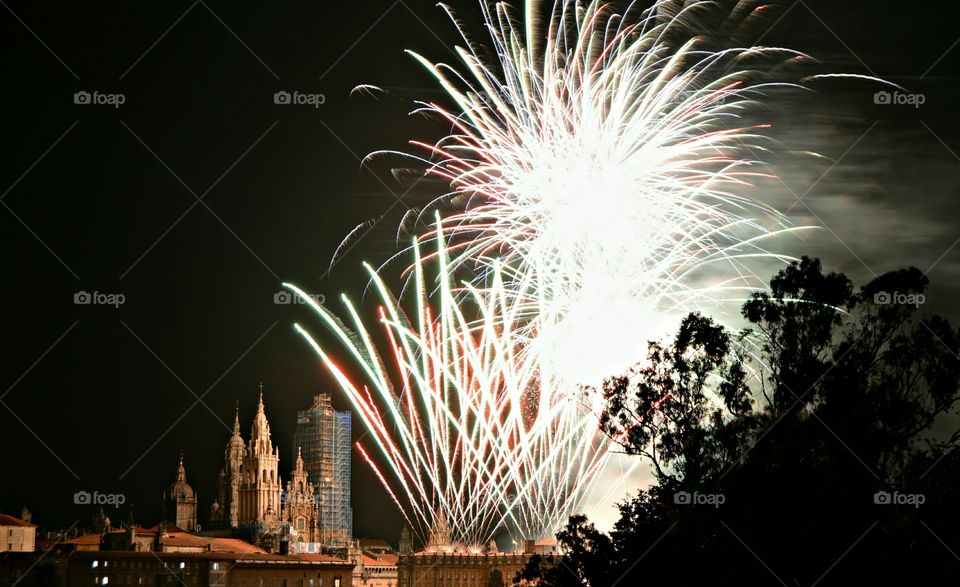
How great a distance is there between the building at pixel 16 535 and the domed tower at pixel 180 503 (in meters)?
52.0

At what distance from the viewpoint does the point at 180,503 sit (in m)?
160

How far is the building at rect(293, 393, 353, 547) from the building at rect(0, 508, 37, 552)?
60.2 meters

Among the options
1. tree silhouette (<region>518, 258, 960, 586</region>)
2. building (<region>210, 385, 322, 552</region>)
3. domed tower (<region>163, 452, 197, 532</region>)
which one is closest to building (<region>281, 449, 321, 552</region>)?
building (<region>210, 385, 322, 552</region>)

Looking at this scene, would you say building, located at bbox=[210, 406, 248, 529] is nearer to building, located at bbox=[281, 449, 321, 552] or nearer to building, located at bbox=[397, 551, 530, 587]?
building, located at bbox=[281, 449, 321, 552]

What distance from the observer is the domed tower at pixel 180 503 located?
158 metres

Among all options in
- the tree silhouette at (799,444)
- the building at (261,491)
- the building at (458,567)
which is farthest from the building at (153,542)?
the tree silhouette at (799,444)

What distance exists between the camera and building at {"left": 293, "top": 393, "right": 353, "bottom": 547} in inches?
6476

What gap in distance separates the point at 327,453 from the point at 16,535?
63.4 metres

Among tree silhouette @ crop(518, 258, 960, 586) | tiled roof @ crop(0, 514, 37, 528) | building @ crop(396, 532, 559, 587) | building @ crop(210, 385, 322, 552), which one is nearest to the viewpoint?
tree silhouette @ crop(518, 258, 960, 586)

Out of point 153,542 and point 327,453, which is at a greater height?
point 327,453

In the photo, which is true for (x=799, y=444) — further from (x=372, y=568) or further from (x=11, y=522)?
(x=372, y=568)

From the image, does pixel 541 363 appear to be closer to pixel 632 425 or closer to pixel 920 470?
pixel 632 425

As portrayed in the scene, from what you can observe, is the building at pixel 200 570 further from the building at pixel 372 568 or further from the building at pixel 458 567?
the building at pixel 372 568

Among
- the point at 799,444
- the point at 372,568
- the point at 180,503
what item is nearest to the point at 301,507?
the point at 372,568
